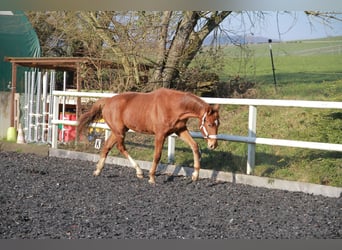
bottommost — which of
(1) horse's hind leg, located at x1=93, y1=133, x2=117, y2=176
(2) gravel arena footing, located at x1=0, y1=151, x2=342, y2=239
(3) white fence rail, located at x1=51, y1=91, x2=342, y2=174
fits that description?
(2) gravel arena footing, located at x1=0, y1=151, x2=342, y2=239

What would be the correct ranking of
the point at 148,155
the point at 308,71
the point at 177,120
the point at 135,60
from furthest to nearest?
the point at 308,71 < the point at 135,60 < the point at 148,155 < the point at 177,120

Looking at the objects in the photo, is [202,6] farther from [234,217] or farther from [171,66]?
[171,66]

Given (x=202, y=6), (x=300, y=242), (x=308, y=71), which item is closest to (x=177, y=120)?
(x=202, y=6)

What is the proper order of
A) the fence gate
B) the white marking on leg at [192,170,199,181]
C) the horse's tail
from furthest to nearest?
1. the fence gate
2. the horse's tail
3. the white marking on leg at [192,170,199,181]

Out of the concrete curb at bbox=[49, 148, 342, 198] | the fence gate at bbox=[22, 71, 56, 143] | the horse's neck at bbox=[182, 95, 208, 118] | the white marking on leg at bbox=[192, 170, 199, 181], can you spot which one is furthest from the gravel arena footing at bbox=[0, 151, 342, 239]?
the fence gate at bbox=[22, 71, 56, 143]

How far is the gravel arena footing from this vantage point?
19.5 ft

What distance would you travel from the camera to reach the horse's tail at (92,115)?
10.8 metres

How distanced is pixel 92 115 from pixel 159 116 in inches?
71.7

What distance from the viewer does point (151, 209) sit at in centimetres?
712

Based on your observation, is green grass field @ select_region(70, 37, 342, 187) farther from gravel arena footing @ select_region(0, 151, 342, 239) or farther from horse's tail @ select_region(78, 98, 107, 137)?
horse's tail @ select_region(78, 98, 107, 137)

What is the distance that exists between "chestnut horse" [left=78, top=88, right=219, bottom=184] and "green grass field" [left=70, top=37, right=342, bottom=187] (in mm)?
1335

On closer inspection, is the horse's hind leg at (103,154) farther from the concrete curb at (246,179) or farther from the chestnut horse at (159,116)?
the concrete curb at (246,179)

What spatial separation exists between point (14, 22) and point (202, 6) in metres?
14.1

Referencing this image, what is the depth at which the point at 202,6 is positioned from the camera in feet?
24.8
